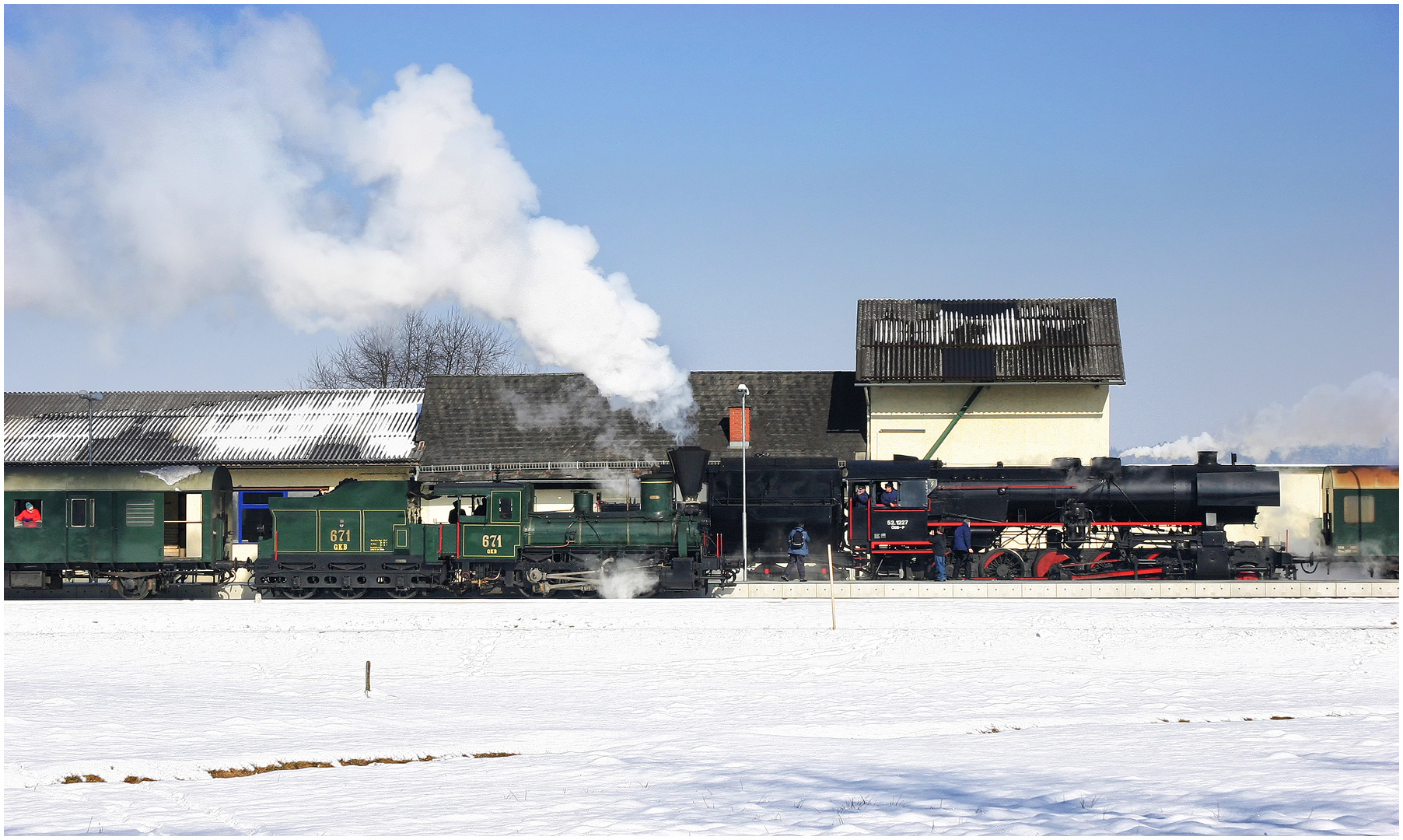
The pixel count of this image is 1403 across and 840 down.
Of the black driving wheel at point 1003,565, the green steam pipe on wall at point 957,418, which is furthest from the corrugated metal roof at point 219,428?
the black driving wheel at point 1003,565

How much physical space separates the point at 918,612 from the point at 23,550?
2013 cm

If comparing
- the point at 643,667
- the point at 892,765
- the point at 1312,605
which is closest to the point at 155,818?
the point at 892,765

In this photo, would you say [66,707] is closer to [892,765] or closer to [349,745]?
[349,745]

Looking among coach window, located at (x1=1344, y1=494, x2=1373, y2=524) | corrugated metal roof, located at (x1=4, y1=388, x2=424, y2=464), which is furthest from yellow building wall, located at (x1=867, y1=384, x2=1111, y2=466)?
corrugated metal roof, located at (x1=4, y1=388, x2=424, y2=464)

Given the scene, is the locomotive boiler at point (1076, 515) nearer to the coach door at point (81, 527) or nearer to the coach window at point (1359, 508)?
the coach window at point (1359, 508)

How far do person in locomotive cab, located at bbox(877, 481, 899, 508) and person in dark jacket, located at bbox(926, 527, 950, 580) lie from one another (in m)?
1.13

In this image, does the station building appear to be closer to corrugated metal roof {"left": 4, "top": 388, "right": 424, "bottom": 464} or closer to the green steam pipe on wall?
the green steam pipe on wall

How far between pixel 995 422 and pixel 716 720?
24.9 m

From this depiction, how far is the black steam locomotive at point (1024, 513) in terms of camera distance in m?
27.9

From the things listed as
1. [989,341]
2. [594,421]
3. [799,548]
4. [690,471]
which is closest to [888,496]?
[799,548]

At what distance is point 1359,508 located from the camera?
98.0 ft

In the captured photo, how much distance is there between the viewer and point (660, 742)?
12.3 metres

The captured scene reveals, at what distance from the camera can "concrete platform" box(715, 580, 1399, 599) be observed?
25781 millimetres

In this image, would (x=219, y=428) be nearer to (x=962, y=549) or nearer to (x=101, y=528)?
(x=101, y=528)
